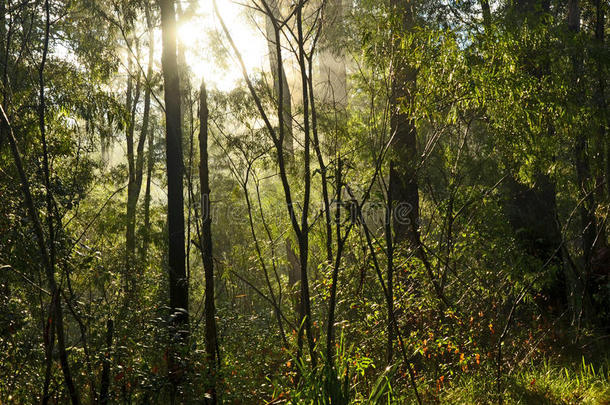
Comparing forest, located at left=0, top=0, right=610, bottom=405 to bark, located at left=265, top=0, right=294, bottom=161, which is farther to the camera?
forest, located at left=0, top=0, right=610, bottom=405

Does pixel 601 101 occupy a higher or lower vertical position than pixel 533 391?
higher

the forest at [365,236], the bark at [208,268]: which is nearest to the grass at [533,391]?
the forest at [365,236]

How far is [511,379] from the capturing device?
4.61 m

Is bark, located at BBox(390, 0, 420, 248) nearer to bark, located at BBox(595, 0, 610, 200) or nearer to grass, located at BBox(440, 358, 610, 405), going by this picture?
grass, located at BBox(440, 358, 610, 405)

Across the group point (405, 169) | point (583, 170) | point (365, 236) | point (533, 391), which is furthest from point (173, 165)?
point (583, 170)

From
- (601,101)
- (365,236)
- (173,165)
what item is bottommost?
(365,236)

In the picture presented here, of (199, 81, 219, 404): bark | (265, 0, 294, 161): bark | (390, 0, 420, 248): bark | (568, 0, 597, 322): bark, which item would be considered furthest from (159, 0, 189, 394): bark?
(568, 0, 597, 322): bark

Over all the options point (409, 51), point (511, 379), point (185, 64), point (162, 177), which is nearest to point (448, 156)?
point (409, 51)

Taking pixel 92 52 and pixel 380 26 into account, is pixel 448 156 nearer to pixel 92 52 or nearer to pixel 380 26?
pixel 380 26

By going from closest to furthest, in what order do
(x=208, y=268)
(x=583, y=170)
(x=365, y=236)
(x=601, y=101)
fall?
(x=208, y=268) < (x=601, y=101) < (x=365, y=236) < (x=583, y=170)

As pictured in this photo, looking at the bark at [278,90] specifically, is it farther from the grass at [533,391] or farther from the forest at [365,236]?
the grass at [533,391]

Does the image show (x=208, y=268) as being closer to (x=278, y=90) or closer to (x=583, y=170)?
(x=583, y=170)

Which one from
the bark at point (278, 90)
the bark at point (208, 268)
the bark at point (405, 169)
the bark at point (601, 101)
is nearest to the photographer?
the bark at point (278, 90)

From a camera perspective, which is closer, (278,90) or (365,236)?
(365,236)
